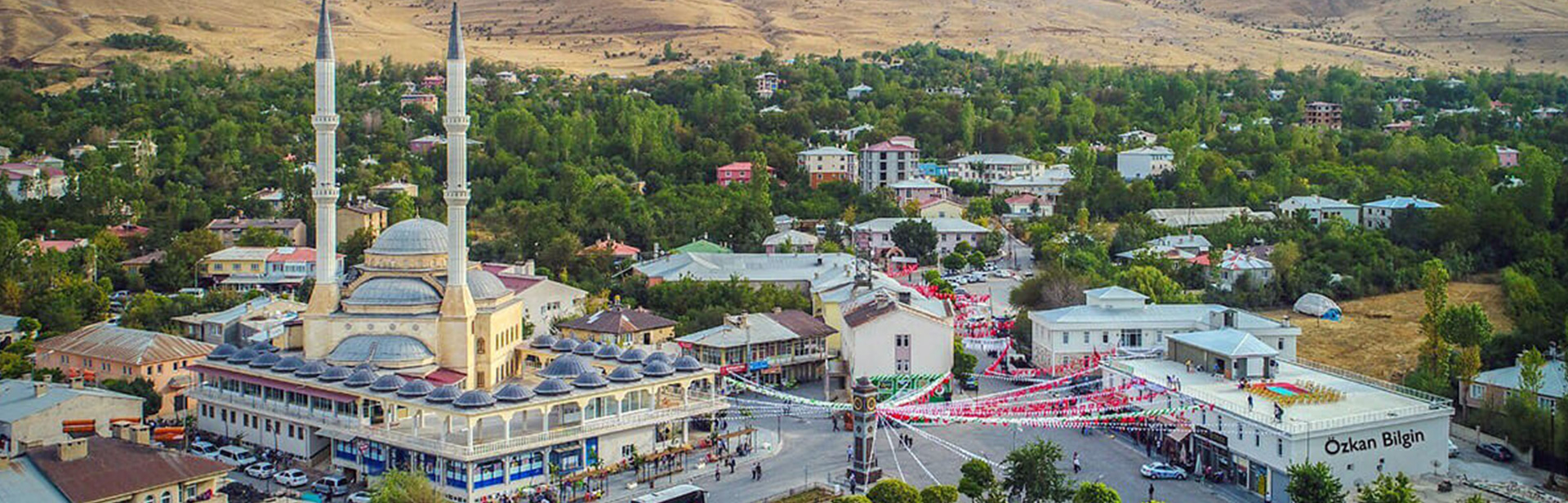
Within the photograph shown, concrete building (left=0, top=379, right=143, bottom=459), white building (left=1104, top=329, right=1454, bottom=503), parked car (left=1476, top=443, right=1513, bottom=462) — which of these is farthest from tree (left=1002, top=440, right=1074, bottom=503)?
concrete building (left=0, top=379, right=143, bottom=459)

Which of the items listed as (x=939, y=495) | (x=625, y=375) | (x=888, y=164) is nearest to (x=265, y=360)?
(x=625, y=375)

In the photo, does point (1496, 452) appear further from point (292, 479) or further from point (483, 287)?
point (292, 479)

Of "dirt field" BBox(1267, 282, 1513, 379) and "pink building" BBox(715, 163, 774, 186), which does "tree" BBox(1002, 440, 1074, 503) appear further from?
"pink building" BBox(715, 163, 774, 186)

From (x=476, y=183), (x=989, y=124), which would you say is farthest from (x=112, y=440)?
(x=989, y=124)

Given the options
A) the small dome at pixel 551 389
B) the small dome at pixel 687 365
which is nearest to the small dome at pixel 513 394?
the small dome at pixel 551 389

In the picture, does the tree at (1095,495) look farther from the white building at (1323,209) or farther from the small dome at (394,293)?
the white building at (1323,209)

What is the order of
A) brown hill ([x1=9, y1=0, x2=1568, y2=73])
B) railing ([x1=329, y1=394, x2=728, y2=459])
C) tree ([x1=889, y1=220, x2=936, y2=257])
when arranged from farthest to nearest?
brown hill ([x1=9, y1=0, x2=1568, y2=73])
tree ([x1=889, y1=220, x2=936, y2=257])
railing ([x1=329, y1=394, x2=728, y2=459])
